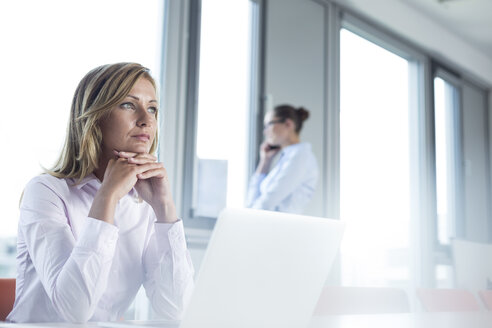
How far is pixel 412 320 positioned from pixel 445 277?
5.06 meters

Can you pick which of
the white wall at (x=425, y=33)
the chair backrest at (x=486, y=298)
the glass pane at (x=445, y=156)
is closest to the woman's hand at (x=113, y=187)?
the chair backrest at (x=486, y=298)

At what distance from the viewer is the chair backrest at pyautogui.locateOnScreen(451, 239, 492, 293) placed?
2439 mm

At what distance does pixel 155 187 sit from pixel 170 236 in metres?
0.13

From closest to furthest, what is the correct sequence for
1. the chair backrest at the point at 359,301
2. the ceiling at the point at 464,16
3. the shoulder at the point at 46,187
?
the shoulder at the point at 46,187 < the chair backrest at the point at 359,301 < the ceiling at the point at 464,16

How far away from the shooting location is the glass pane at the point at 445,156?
6.30m

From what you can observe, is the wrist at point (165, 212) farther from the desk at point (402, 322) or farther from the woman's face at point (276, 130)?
the woman's face at point (276, 130)

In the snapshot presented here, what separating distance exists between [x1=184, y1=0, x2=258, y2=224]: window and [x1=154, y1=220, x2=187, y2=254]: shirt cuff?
209cm

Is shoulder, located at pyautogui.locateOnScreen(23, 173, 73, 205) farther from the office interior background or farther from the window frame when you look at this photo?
the window frame

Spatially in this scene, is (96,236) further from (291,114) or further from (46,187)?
(291,114)

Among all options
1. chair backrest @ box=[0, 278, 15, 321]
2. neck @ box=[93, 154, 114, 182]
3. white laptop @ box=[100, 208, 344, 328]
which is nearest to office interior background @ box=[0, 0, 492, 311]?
neck @ box=[93, 154, 114, 182]

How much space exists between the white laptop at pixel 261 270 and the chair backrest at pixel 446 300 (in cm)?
127

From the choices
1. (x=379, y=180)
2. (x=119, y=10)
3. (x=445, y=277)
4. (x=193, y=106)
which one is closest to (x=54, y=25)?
(x=119, y=10)

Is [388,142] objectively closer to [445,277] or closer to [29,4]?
[445,277]

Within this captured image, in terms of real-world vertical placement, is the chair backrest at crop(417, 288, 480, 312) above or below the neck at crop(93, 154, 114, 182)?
below
